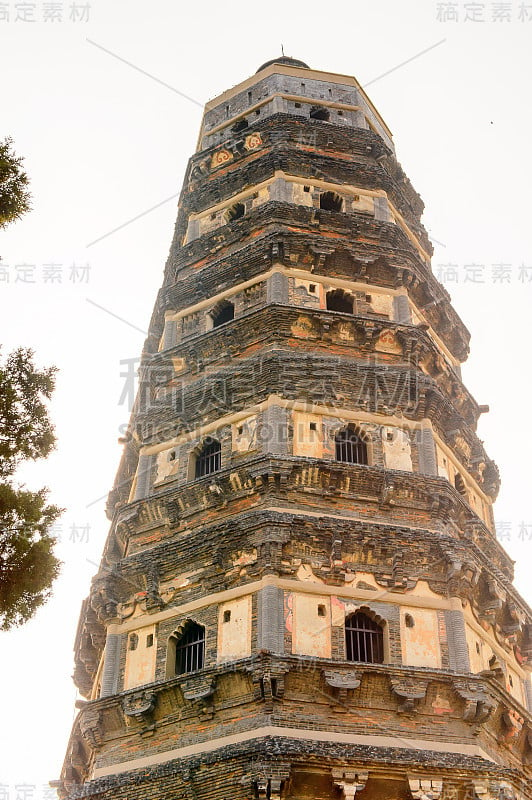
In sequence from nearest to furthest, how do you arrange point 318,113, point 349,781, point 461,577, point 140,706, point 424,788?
point 349,781, point 424,788, point 140,706, point 461,577, point 318,113

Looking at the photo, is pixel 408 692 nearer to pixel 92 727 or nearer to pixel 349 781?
pixel 349 781

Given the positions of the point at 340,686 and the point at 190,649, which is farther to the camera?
the point at 190,649

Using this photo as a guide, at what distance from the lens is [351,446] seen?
816 inches

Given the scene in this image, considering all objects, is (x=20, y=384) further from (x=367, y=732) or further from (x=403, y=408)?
(x=403, y=408)

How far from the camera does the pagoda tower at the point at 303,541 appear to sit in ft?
54.0

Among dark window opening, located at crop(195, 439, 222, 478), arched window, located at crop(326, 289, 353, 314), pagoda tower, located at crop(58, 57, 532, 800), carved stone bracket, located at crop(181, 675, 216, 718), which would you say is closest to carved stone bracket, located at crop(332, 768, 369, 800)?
pagoda tower, located at crop(58, 57, 532, 800)

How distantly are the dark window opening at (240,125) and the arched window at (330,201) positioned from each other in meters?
4.80

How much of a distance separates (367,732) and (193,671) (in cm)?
296

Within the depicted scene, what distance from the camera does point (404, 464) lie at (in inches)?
808

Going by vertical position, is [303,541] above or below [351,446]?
below

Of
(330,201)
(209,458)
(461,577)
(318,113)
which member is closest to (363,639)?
(461,577)

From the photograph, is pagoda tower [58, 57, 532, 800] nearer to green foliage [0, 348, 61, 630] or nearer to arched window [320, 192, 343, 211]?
arched window [320, 192, 343, 211]

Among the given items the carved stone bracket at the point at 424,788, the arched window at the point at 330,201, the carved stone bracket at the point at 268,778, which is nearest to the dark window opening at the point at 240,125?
the arched window at the point at 330,201

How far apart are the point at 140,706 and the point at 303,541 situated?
3.85 metres
